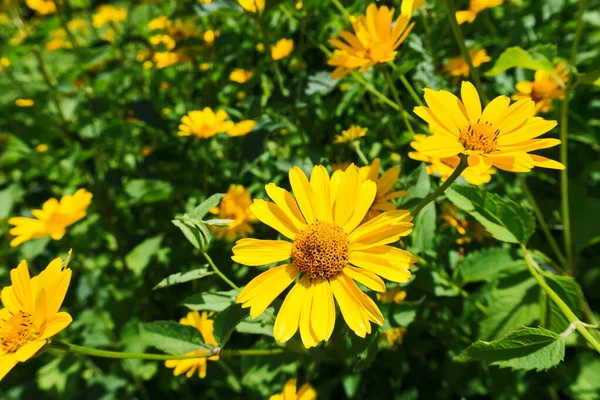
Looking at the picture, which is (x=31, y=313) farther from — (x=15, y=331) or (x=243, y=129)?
(x=243, y=129)

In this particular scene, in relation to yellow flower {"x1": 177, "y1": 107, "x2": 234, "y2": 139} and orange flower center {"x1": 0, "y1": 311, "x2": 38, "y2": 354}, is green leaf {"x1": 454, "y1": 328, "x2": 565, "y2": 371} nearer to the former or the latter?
orange flower center {"x1": 0, "y1": 311, "x2": 38, "y2": 354}

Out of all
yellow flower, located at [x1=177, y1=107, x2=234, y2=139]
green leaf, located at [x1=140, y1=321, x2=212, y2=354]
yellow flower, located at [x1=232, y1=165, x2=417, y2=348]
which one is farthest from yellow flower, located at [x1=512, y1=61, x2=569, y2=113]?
green leaf, located at [x1=140, y1=321, x2=212, y2=354]

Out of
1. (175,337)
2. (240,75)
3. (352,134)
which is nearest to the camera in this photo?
(175,337)

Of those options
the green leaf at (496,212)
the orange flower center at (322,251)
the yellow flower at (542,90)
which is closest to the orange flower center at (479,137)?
the green leaf at (496,212)

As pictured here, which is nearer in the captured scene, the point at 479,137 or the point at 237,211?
the point at 479,137

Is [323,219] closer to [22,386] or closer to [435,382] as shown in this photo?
[435,382]

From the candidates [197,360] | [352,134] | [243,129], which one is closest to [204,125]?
[243,129]
